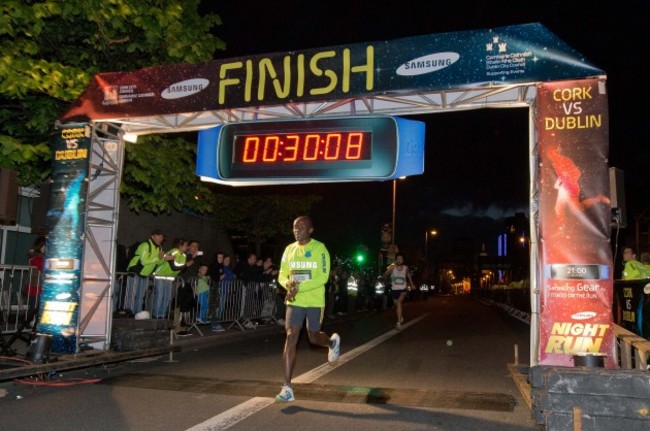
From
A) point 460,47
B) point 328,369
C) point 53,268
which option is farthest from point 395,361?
point 53,268

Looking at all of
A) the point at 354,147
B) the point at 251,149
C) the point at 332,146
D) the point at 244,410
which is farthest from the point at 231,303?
the point at 244,410

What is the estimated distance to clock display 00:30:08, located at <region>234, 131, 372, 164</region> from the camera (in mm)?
7859

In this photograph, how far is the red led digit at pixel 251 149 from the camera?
→ 8.34m

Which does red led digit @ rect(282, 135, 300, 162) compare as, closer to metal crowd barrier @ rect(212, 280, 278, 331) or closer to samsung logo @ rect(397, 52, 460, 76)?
samsung logo @ rect(397, 52, 460, 76)

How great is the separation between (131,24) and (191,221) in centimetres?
1415

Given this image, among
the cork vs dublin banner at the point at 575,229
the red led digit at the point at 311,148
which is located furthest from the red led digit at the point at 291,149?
the cork vs dublin banner at the point at 575,229

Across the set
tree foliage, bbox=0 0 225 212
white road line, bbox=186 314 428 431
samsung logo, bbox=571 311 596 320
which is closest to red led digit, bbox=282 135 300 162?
white road line, bbox=186 314 428 431

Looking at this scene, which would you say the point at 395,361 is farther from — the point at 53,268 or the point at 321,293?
the point at 53,268

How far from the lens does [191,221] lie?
24.0m

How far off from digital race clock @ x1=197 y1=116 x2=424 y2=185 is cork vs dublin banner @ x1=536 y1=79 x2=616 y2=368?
2.02 m

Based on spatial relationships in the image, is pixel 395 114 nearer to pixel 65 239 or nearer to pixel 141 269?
pixel 65 239

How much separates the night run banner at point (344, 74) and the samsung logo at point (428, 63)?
0.01 m

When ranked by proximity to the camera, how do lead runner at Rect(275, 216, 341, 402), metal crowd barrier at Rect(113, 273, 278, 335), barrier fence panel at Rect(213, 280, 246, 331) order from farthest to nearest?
barrier fence panel at Rect(213, 280, 246, 331) → metal crowd barrier at Rect(113, 273, 278, 335) → lead runner at Rect(275, 216, 341, 402)

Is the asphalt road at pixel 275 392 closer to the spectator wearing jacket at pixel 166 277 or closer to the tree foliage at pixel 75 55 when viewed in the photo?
the spectator wearing jacket at pixel 166 277
